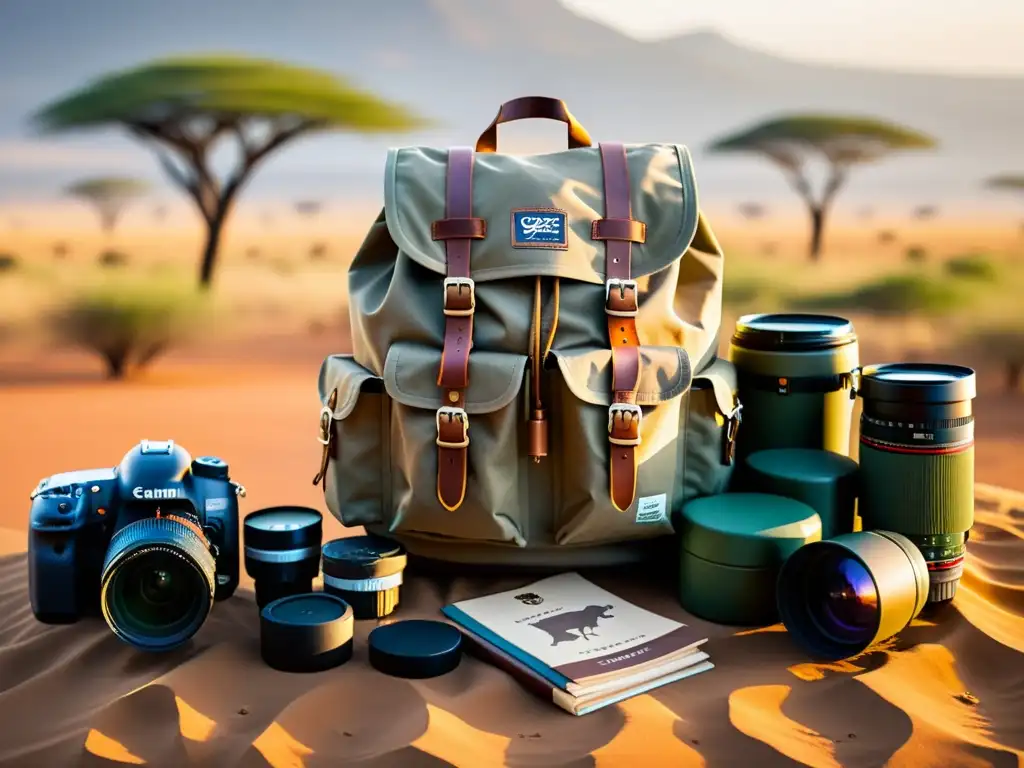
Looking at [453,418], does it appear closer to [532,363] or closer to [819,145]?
[532,363]

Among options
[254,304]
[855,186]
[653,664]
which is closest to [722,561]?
[653,664]

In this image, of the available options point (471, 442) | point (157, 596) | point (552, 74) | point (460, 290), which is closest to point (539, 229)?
point (460, 290)

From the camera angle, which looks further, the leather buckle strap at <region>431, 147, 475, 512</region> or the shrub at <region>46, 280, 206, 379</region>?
the shrub at <region>46, 280, 206, 379</region>

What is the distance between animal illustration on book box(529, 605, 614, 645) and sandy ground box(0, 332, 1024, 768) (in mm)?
165

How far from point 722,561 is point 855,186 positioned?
1002 centimetres

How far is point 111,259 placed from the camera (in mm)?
10141

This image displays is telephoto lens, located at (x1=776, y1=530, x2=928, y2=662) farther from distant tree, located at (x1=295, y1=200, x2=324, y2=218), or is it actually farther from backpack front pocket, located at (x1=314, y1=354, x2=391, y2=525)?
distant tree, located at (x1=295, y1=200, x2=324, y2=218)

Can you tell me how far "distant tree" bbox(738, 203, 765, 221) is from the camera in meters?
12.1

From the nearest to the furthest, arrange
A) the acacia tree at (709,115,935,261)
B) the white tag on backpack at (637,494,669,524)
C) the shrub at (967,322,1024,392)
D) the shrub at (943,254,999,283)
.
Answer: the white tag on backpack at (637,494,669,524), the shrub at (967,322,1024,392), the shrub at (943,254,999,283), the acacia tree at (709,115,935,261)

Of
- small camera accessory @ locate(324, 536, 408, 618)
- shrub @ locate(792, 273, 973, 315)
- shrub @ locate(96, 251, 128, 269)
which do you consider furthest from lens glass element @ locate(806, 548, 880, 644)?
shrub @ locate(96, 251, 128, 269)

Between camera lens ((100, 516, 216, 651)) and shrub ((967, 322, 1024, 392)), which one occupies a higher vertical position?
camera lens ((100, 516, 216, 651))

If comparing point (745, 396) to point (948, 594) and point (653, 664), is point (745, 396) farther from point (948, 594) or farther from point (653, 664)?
point (653, 664)

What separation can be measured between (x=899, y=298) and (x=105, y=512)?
25.3 feet

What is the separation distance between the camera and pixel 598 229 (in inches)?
94.0
